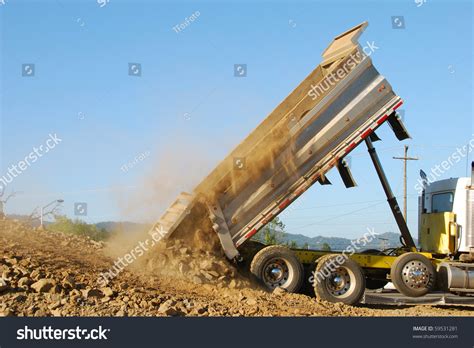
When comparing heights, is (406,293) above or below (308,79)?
below

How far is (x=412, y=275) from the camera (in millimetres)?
12148

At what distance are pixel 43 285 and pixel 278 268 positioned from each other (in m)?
4.80

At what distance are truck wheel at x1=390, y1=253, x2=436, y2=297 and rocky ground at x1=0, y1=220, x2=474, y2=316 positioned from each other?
1.29ft

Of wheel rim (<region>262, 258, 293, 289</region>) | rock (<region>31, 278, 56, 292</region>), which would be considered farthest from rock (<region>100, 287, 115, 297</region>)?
wheel rim (<region>262, 258, 293, 289</region>)

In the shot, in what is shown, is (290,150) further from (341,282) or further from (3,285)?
(3,285)

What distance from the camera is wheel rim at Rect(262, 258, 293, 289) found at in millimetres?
11461

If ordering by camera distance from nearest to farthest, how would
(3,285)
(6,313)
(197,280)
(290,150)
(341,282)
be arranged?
(6,313)
(3,285)
(197,280)
(290,150)
(341,282)

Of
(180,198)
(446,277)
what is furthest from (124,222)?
(446,277)

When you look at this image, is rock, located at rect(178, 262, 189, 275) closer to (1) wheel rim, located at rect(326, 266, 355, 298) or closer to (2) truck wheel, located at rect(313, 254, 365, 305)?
(2) truck wheel, located at rect(313, 254, 365, 305)

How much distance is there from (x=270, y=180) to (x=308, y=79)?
90.4 inches

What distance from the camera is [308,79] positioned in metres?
12.0

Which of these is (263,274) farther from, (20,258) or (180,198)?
(20,258)

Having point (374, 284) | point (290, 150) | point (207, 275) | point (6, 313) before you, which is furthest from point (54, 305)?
point (374, 284)

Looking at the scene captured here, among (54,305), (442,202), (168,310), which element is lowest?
(168,310)
